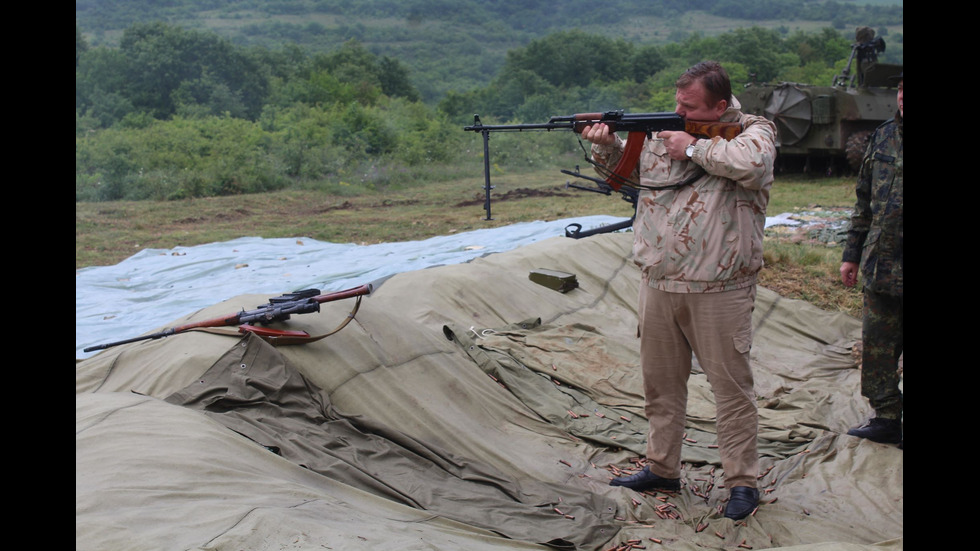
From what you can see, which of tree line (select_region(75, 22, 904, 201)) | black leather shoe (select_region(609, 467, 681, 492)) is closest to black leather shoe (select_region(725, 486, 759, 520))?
black leather shoe (select_region(609, 467, 681, 492))

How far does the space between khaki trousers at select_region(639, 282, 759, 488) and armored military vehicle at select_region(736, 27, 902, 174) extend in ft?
40.0

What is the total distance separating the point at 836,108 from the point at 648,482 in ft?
42.1

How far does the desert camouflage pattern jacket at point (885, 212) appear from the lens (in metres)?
3.77

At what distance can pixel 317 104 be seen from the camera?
28453 millimetres

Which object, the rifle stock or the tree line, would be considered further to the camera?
the tree line

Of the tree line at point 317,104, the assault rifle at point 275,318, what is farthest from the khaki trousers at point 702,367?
the tree line at point 317,104

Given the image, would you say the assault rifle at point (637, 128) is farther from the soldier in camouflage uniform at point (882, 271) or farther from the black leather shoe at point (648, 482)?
the black leather shoe at point (648, 482)

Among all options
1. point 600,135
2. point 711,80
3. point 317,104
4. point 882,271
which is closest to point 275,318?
point 600,135

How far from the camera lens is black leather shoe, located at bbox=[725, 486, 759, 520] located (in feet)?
10.7

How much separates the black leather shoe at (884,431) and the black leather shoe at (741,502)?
0.98m

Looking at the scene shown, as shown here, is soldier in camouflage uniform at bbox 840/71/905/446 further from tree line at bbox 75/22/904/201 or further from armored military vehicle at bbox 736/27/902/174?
armored military vehicle at bbox 736/27/902/174

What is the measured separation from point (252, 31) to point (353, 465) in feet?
206

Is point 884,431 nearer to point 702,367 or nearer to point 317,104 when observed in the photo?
point 702,367

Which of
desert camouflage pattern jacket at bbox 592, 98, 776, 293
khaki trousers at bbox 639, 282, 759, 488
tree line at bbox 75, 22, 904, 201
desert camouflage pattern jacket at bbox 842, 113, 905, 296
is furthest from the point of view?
tree line at bbox 75, 22, 904, 201
